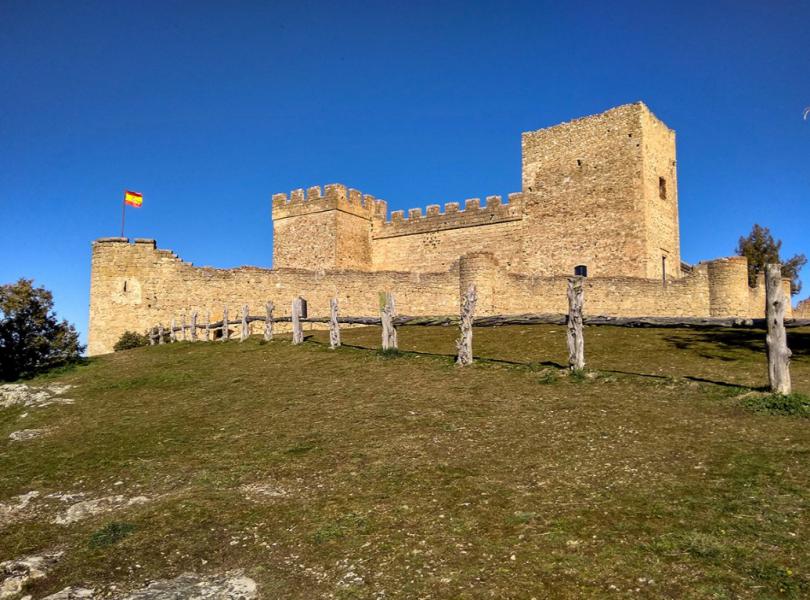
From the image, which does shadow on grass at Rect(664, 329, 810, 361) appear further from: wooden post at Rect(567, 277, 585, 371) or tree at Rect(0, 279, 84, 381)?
tree at Rect(0, 279, 84, 381)

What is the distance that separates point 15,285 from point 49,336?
1732 mm

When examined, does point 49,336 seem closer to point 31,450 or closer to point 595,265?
point 31,450

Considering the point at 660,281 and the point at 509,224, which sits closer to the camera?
the point at 660,281

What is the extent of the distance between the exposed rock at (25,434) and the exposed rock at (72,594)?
6.25 meters

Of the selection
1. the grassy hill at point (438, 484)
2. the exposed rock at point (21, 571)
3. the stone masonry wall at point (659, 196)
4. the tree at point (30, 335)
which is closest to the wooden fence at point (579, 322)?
A: the grassy hill at point (438, 484)

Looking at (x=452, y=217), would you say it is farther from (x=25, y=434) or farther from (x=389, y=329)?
(x=25, y=434)

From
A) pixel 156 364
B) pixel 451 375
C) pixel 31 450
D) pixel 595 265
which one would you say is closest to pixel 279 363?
pixel 156 364

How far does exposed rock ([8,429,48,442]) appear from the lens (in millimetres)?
10078

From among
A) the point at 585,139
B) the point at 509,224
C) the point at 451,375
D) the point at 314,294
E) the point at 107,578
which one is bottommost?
the point at 107,578

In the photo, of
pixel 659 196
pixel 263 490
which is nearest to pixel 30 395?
pixel 263 490

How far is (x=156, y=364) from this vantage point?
678 inches

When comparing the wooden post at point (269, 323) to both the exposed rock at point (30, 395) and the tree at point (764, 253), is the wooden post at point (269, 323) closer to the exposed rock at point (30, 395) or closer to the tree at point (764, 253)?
the exposed rock at point (30, 395)

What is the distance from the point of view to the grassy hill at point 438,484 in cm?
461

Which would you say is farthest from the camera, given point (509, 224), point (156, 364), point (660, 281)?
point (509, 224)
